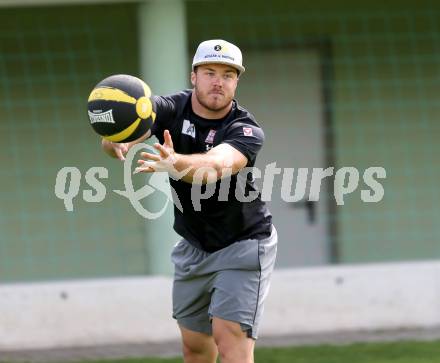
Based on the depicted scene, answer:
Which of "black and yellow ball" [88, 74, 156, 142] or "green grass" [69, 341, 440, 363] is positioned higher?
"black and yellow ball" [88, 74, 156, 142]

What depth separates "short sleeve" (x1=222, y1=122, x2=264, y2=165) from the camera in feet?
16.6

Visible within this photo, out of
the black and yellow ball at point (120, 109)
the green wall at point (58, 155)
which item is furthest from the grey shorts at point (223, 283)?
the green wall at point (58, 155)

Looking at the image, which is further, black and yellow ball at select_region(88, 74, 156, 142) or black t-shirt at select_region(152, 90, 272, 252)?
black t-shirt at select_region(152, 90, 272, 252)

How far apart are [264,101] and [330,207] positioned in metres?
1.11

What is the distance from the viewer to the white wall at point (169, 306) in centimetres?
774

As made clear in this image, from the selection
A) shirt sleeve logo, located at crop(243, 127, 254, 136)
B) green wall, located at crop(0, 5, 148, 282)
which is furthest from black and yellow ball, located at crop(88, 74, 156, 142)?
green wall, located at crop(0, 5, 148, 282)

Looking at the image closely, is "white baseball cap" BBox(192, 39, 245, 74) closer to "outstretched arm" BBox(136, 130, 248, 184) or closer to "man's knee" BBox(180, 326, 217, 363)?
"outstretched arm" BBox(136, 130, 248, 184)

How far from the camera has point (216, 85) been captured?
5.17 metres

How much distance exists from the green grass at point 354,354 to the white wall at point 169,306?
23.1 inches

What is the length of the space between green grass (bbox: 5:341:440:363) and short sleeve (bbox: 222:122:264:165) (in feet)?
7.14

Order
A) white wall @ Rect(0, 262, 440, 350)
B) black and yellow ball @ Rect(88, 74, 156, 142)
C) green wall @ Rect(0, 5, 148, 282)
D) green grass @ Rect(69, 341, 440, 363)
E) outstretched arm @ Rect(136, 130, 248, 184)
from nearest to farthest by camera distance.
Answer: outstretched arm @ Rect(136, 130, 248, 184)
black and yellow ball @ Rect(88, 74, 156, 142)
green grass @ Rect(69, 341, 440, 363)
white wall @ Rect(0, 262, 440, 350)
green wall @ Rect(0, 5, 148, 282)

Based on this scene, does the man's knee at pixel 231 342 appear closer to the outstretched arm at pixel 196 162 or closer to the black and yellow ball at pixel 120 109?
the outstretched arm at pixel 196 162

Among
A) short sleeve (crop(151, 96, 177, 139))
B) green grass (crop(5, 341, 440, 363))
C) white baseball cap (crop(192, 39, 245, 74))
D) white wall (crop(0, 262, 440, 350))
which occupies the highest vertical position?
white baseball cap (crop(192, 39, 245, 74))

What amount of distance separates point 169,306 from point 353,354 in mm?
1491
